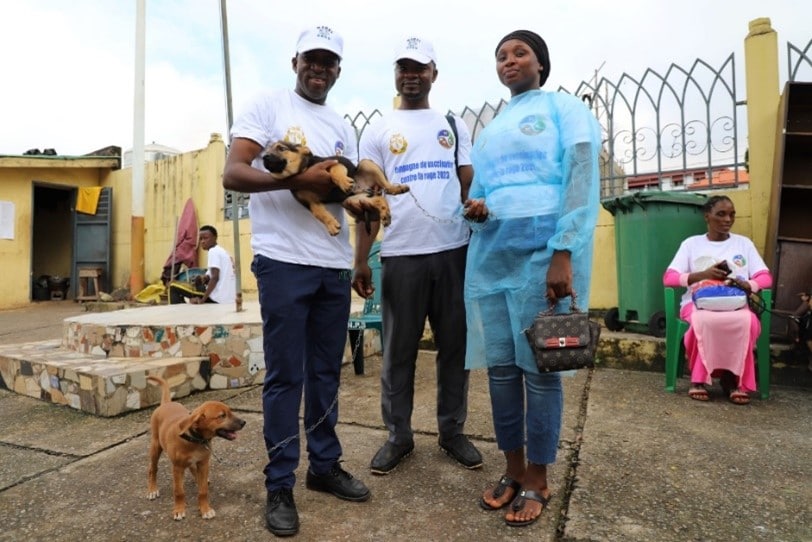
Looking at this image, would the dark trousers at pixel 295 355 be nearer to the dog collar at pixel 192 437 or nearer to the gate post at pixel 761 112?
the dog collar at pixel 192 437

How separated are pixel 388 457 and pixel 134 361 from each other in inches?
84.3

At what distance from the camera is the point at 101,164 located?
35.5 ft

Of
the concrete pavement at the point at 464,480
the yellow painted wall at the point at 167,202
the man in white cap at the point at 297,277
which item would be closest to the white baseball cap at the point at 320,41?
the man in white cap at the point at 297,277

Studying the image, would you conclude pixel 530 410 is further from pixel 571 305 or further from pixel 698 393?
pixel 698 393

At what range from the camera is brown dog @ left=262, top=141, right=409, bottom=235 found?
5.70 ft

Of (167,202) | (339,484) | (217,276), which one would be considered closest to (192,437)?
(339,484)

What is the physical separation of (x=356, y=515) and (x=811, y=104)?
4.70m

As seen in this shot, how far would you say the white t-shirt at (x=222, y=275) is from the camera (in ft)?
17.9

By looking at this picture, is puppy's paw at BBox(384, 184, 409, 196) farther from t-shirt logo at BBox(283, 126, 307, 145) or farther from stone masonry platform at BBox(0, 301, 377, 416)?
stone masonry platform at BBox(0, 301, 377, 416)

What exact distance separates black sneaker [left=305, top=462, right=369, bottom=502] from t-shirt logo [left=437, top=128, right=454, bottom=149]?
1409mm

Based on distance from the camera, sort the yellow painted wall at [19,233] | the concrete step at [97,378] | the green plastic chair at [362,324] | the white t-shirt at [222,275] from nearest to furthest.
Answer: the concrete step at [97,378]
the green plastic chair at [362,324]
the white t-shirt at [222,275]
the yellow painted wall at [19,233]

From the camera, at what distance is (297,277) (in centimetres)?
188

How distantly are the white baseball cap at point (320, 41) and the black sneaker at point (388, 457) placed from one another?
160 centimetres

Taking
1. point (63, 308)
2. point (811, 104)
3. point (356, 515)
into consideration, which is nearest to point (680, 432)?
point (356, 515)
